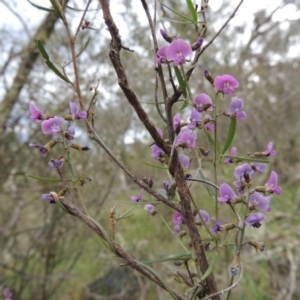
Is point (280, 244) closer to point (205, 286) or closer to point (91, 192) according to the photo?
point (91, 192)

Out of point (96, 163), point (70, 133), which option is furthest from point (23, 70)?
point (70, 133)

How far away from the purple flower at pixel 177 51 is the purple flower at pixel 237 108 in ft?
0.30

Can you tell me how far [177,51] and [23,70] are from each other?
6.36 feet

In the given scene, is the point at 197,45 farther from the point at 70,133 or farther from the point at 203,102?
the point at 70,133

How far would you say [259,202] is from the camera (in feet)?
1.81

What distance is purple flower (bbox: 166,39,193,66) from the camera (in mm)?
480

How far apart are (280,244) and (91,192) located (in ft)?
4.37

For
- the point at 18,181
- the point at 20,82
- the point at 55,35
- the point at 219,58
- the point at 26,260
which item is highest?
the point at 219,58

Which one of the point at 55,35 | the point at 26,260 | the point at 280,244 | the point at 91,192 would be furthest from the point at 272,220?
the point at 55,35

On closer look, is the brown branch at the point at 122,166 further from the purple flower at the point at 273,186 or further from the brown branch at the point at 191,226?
the purple flower at the point at 273,186

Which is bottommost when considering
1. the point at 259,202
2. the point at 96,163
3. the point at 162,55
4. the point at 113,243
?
the point at 113,243

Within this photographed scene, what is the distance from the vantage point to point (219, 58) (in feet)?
11.2

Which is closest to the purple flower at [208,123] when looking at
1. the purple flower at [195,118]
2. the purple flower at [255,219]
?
the purple flower at [195,118]

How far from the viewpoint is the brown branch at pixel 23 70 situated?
2.20 metres
